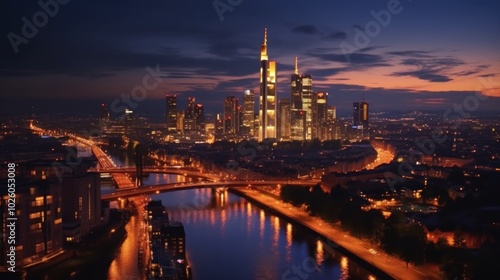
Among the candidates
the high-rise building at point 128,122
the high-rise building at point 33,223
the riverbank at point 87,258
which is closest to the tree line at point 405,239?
the riverbank at point 87,258

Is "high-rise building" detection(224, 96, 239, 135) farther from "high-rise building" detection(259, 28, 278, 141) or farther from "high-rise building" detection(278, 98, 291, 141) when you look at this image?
"high-rise building" detection(259, 28, 278, 141)

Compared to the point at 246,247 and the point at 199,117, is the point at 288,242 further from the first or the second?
the point at 199,117

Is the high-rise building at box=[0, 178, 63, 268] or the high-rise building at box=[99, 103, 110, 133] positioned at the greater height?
the high-rise building at box=[99, 103, 110, 133]

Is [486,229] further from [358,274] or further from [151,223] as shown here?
[151,223]

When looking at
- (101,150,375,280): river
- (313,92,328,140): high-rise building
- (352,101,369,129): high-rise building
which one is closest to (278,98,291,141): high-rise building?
(313,92,328,140): high-rise building

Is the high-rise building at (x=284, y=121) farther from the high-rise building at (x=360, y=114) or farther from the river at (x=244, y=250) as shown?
the river at (x=244, y=250)

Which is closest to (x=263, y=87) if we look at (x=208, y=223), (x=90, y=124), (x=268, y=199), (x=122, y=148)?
(x=122, y=148)
